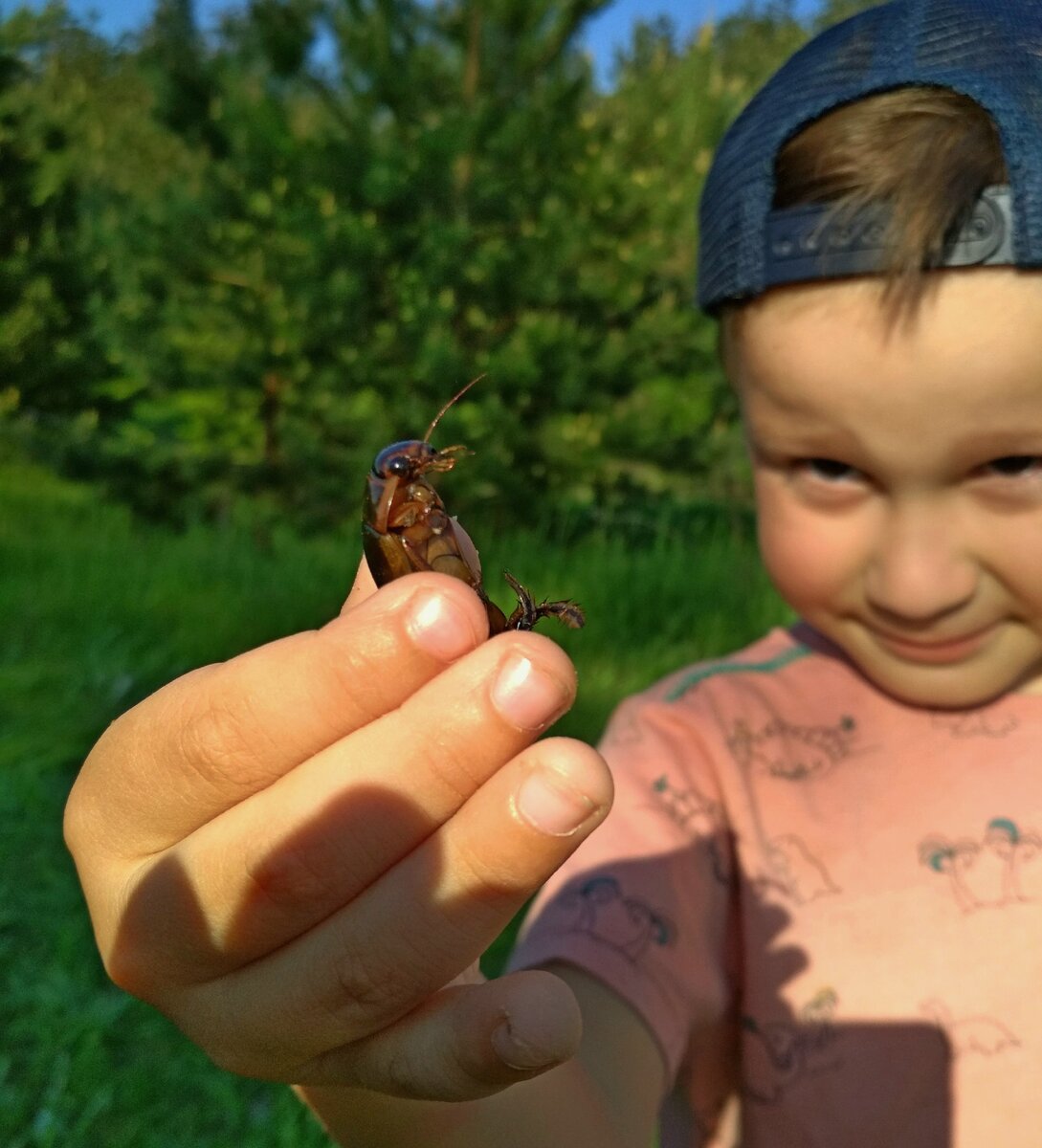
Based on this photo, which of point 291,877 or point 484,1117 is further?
point 484,1117

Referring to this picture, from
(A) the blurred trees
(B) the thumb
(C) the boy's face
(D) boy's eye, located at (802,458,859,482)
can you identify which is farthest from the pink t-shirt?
(A) the blurred trees

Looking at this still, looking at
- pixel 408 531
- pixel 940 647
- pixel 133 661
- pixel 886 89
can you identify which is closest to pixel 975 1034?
pixel 940 647

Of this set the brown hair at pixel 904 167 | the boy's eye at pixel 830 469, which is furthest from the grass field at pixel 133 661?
the brown hair at pixel 904 167

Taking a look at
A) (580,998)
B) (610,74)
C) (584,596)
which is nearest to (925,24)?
(580,998)

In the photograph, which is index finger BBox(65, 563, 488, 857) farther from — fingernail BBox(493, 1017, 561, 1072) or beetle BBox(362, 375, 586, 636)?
fingernail BBox(493, 1017, 561, 1072)

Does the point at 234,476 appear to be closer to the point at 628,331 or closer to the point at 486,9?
the point at 628,331

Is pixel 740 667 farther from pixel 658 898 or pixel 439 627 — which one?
pixel 439 627
